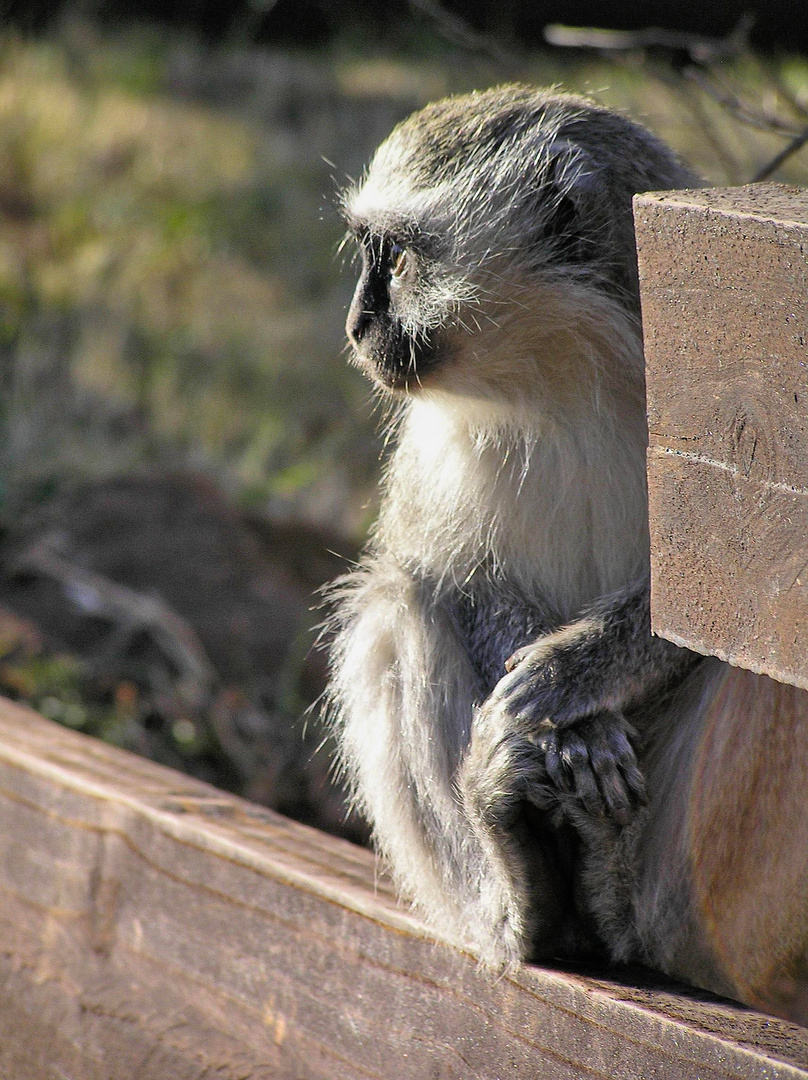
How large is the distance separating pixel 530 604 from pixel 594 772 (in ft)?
1.51

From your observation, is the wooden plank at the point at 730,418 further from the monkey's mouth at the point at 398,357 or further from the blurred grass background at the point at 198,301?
the blurred grass background at the point at 198,301

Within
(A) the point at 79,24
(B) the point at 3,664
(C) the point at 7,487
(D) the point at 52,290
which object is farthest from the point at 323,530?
(A) the point at 79,24

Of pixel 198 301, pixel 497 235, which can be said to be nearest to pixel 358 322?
pixel 497 235

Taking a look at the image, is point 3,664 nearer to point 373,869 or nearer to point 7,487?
point 7,487

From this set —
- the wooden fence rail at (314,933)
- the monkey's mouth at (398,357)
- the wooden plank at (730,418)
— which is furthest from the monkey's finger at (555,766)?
the monkey's mouth at (398,357)

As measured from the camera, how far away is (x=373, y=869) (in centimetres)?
166

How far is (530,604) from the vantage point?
1.93 m

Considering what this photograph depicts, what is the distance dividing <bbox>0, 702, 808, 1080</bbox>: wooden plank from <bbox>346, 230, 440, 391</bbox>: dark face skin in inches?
26.4

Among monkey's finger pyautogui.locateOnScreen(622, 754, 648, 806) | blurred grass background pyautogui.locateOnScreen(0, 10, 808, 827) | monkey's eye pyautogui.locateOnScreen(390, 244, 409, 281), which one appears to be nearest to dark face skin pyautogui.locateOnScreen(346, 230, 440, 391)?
monkey's eye pyautogui.locateOnScreen(390, 244, 409, 281)

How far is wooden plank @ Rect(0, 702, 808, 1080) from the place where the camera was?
1.26 metres

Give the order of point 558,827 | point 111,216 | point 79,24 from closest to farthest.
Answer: point 558,827, point 111,216, point 79,24

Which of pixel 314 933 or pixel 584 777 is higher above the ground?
pixel 584 777

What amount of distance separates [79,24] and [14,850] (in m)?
7.40

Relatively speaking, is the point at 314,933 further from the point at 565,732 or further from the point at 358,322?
the point at 358,322
